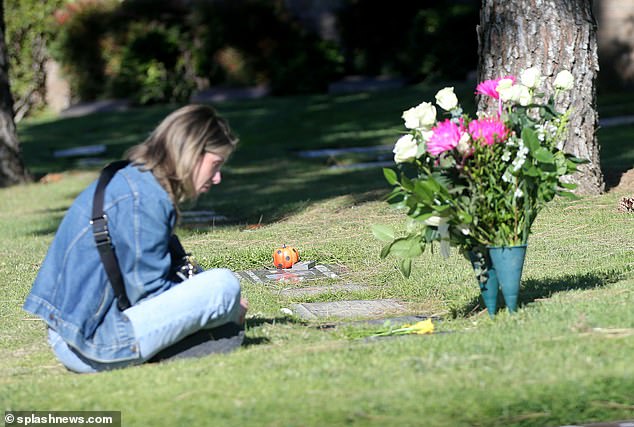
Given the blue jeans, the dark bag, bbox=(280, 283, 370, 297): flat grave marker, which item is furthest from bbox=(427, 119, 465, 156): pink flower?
bbox=(280, 283, 370, 297): flat grave marker

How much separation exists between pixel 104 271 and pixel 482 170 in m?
1.77

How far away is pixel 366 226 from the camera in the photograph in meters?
8.89

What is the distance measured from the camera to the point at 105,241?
4.52 meters

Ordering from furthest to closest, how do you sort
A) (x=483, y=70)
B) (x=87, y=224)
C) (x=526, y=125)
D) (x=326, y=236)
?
(x=483, y=70) → (x=326, y=236) → (x=526, y=125) → (x=87, y=224)

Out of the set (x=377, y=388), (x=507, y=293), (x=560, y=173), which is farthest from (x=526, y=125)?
(x=377, y=388)

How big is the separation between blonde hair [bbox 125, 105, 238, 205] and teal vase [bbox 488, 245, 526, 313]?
4.56ft

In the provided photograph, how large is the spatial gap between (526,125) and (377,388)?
1.56 m

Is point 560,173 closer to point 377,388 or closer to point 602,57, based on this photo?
point 377,388

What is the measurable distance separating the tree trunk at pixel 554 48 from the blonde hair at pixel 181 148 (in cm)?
478

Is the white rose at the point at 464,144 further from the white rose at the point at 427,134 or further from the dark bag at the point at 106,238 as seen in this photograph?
the dark bag at the point at 106,238

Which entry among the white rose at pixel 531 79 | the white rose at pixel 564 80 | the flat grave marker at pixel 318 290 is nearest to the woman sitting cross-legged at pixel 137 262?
the white rose at pixel 531 79

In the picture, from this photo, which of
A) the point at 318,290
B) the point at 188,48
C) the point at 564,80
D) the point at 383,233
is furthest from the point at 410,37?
the point at 383,233

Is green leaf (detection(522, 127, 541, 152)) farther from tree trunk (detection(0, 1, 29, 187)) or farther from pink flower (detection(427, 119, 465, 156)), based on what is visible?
→ tree trunk (detection(0, 1, 29, 187))

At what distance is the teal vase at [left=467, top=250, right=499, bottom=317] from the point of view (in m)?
5.18
